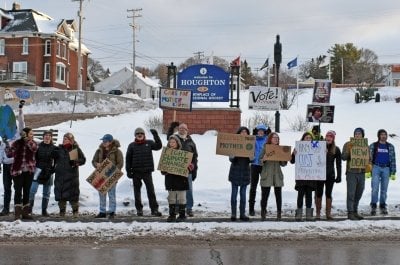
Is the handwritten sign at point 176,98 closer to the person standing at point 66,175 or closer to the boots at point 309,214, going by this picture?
the person standing at point 66,175

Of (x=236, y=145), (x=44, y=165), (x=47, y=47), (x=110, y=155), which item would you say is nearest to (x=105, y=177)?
(x=110, y=155)

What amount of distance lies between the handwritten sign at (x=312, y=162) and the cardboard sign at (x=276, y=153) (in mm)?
359

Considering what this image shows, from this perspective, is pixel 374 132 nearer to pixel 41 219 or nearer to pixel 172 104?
pixel 172 104

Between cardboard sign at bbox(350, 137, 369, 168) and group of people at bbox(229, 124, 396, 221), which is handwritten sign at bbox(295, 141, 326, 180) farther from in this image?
cardboard sign at bbox(350, 137, 369, 168)

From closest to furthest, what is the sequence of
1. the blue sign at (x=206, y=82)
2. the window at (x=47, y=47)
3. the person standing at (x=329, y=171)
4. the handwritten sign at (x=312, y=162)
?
the handwritten sign at (x=312, y=162)
the person standing at (x=329, y=171)
the blue sign at (x=206, y=82)
the window at (x=47, y=47)

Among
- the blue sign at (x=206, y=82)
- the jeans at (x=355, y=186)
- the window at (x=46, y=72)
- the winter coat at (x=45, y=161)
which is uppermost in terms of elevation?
the window at (x=46, y=72)

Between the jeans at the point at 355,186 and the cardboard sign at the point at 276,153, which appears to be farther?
the jeans at the point at 355,186

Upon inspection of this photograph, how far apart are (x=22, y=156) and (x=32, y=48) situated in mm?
53043

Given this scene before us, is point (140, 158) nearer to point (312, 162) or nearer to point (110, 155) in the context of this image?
point (110, 155)

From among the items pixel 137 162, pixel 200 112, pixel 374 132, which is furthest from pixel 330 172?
pixel 374 132

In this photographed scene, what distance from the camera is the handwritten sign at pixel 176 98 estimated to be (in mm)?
16094

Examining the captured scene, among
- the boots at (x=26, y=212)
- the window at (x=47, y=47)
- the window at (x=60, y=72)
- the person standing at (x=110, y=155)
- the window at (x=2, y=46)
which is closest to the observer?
the boots at (x=26, y=212)

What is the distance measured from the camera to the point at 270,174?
36.6 feet

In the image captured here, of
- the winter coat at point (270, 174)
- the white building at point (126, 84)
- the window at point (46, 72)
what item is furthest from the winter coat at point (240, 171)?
the white building at point (126, 84)
